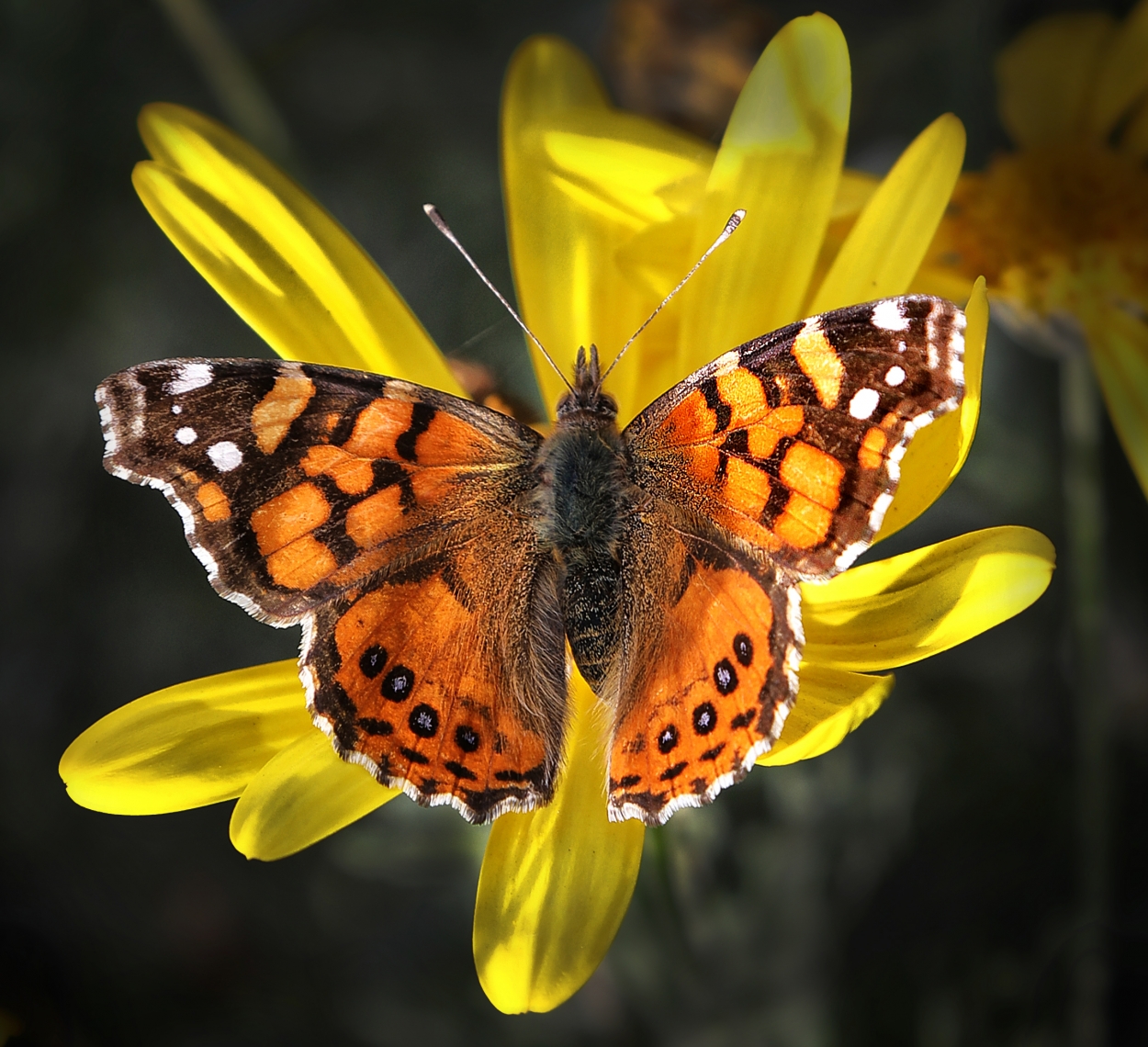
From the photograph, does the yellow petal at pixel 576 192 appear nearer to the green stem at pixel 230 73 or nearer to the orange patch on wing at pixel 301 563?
the orange patch on wing at pixel 301 563

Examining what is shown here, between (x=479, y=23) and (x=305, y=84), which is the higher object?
(x=305, y=84)

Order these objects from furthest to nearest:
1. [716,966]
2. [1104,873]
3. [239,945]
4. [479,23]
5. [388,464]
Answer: [479,23]
[239,945]
[716,966]
[1104,873]
[388,464]

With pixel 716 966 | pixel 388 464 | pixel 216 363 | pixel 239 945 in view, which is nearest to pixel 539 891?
pixel 388 464

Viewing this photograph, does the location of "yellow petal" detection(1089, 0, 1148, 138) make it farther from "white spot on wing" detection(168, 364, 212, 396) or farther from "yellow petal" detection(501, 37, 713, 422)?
"white spot on wing" detection(168, 364, 212, 396)

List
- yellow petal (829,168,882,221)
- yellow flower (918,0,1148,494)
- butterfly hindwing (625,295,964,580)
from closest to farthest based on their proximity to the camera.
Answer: butterfly hindwing (625,295,964,580)
yellow petal (829,168,882,221)
yellow flower (918,0,1148,494)

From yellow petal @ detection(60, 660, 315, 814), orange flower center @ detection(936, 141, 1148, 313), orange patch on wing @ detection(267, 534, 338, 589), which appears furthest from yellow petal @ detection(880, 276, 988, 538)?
yellow petal @ detection(60, 660, 315, 814)

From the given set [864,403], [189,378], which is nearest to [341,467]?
[189,378]

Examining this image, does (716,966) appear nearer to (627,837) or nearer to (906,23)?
(627,837)
